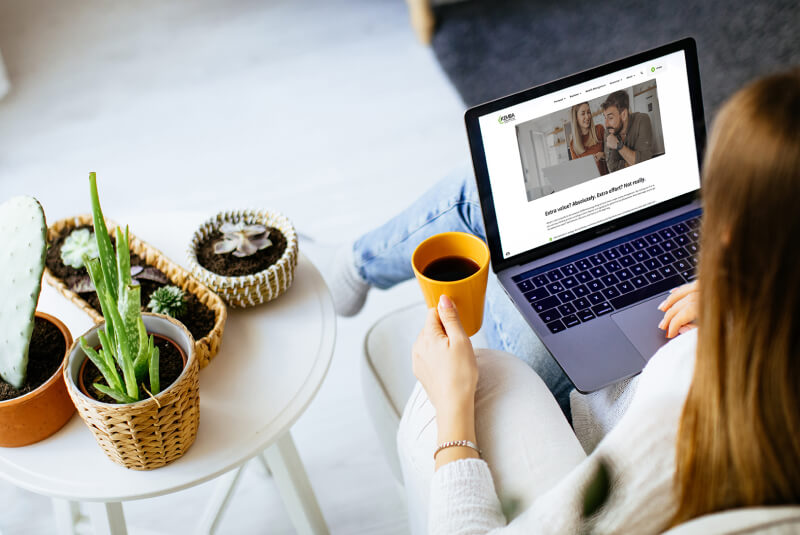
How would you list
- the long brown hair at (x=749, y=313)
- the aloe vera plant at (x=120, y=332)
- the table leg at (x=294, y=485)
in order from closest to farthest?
Result: the long brown hair at (x=749, y=313) < the aloe vera plant at (x=120, y=332) < the table leg at (x=294, y=485)

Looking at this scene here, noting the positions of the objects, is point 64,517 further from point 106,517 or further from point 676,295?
Answer: point 676,295

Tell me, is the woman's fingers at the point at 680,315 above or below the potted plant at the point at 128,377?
below

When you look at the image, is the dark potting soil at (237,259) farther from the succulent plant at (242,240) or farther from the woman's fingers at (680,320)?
the woman's fingers at (680,320)

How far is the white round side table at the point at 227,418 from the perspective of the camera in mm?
809

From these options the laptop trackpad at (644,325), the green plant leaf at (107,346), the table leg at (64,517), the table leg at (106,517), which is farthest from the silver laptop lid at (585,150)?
the table leg at (64,517)

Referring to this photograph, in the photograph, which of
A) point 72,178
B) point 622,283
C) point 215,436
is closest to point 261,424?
point 215,436

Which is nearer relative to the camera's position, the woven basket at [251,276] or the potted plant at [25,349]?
the potted plant at [25,349]

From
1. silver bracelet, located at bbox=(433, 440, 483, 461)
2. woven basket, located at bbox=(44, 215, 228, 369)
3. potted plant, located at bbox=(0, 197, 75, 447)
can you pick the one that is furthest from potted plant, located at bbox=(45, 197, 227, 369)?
silver bracelet, located at bbox=(433, 440, 483, 461)

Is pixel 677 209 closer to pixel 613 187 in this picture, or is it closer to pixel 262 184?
pixel 613 187

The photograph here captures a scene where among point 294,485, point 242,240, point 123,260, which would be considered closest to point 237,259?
→ point 242,240

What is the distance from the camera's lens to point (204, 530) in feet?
3.79

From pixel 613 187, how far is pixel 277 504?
829 millimetres

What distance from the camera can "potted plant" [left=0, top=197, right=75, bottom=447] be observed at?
29.7 inches

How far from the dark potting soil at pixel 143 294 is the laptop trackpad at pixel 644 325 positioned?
0.56 m
